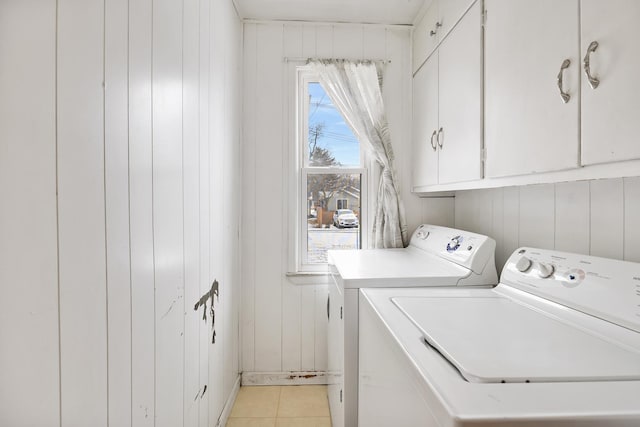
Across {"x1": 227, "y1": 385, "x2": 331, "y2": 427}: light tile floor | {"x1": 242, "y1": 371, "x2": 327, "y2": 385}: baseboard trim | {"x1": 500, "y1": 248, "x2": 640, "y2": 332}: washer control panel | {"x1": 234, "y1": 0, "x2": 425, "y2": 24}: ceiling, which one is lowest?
{"x1": 227, "y1": 385, "x2": 331, "y2": 427}: light tile floor

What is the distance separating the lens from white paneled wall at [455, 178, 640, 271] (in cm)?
106

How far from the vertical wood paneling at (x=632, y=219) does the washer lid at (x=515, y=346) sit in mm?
371

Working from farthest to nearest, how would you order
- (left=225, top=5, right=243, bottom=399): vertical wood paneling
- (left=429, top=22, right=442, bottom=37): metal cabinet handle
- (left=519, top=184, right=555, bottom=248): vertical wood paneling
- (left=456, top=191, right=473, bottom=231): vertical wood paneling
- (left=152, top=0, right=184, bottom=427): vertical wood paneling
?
1. (left=456, top=191, right=473, bottom=231): vertical wood paneling
2. (left=225, top=5, right=243, bottom=399): vertical wood paneling
3. (left=429, top=22, right=442, bottom=37): metal cabinet handle
4. (left=519, top=184, right=555, bottom=248): vertical wood paneling
5. (left=152, top=0, right=184, bottom=427): vertical wood paneling

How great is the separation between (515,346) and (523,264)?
0.57m

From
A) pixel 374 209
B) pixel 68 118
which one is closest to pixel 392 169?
pixel 374 209

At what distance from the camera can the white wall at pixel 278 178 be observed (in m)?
2.26

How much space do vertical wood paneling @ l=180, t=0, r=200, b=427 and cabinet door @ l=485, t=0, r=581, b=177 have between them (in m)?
1.24

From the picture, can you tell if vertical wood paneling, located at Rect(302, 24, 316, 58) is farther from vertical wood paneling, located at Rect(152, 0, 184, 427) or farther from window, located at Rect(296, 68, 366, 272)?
vertical wood paneling, located at Rect(152, 0, 184, 427)

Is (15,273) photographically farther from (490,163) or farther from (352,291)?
(490,163)

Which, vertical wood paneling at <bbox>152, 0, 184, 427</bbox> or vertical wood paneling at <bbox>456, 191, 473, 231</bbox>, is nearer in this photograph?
vertical wood paneling at <bbox>152, 0, 184, 427</bbox>

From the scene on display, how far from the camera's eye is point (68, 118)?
0.62m

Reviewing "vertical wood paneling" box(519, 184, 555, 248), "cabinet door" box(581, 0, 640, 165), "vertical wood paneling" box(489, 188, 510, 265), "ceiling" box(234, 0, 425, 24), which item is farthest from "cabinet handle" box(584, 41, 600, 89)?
"ceiling" box(234, 0, 425, 24)

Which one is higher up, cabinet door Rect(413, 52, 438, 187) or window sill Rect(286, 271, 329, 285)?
cabinet door Rect(413, 52, 438, 187)

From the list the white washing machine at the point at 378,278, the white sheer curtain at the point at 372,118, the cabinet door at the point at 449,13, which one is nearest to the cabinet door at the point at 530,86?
the cabinet door at the point at 449,13
